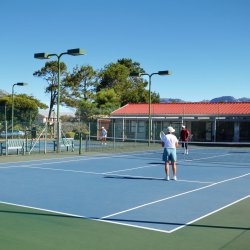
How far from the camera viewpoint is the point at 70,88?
55.2m

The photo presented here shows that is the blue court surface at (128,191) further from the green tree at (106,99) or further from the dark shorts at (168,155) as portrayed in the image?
the green tree at (106,99)

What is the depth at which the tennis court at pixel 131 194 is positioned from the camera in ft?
26.0

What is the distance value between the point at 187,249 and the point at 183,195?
4.52m

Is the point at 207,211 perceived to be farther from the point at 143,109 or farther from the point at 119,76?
the point at 119,76

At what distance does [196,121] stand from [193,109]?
2.12 metres

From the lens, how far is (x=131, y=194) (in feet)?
34.9

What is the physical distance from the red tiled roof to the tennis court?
24660mm

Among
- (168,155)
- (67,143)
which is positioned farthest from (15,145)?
(168,155)

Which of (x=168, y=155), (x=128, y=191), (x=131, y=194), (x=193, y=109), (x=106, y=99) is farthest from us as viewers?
(x=106, y=99)

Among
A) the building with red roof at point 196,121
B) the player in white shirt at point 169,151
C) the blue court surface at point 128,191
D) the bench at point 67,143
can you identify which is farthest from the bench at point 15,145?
the building with red roof at point 196,121

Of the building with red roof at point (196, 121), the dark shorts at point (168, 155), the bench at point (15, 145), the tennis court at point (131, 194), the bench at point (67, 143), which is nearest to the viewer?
the tennis court at point (131, 194)

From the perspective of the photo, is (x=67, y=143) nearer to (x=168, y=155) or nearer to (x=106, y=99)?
(x=168, y=155)

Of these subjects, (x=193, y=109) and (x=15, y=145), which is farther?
(x=193, y=109)

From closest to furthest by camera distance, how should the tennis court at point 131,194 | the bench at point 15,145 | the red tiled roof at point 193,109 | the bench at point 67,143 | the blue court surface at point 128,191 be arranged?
the tennis court at point 131,194, the blue court surface at point 128,191, the bench at point 15,145, the bench at point 67,143, the red tiled roof at point 193,109
